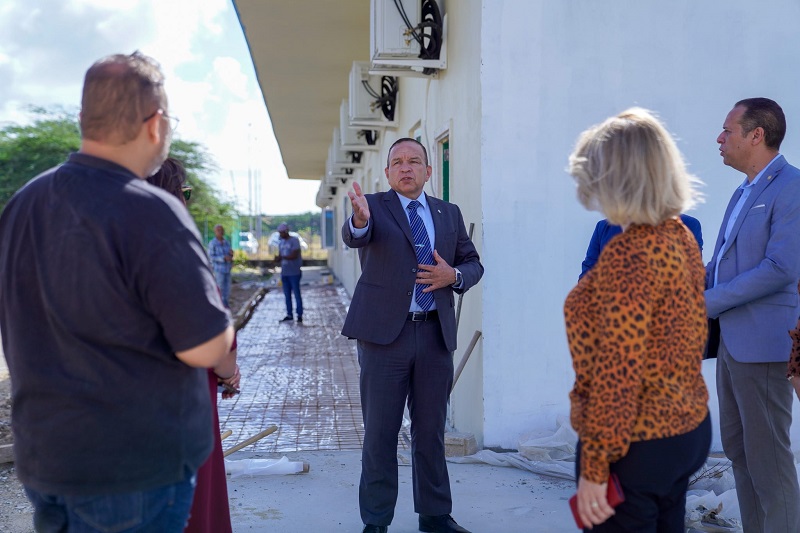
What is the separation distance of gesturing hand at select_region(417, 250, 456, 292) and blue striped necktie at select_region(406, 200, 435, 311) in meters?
0.06

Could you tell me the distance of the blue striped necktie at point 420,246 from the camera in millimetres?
3980

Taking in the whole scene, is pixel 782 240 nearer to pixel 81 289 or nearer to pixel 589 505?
pixel 589 505

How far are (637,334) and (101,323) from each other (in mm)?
1323

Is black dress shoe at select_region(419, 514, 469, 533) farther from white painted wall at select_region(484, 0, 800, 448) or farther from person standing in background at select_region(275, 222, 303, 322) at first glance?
person standing in background at select_region(275, 222, 303, 322)

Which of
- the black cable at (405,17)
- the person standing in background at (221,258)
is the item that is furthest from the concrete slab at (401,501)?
the person standing in background at (221,258)

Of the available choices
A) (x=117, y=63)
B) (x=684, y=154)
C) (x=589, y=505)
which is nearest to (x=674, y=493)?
(x=589, y=505)

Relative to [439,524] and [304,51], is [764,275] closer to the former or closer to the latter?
[439,524]

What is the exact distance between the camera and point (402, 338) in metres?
3.92

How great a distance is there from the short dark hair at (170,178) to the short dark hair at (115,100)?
39.2 inches

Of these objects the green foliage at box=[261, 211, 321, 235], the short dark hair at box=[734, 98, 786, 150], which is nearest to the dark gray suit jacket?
the short dark hair at box=[734, 98, 786, 150]

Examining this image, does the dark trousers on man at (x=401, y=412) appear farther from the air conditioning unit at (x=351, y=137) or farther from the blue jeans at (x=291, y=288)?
the blue jeans at (x=291, y=288)

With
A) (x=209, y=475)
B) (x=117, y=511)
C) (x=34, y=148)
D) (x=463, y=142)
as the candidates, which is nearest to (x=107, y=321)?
(x=117, y=511)

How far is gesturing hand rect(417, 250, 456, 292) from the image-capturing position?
153 inches

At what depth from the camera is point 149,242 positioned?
74.1 inches
